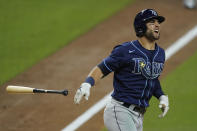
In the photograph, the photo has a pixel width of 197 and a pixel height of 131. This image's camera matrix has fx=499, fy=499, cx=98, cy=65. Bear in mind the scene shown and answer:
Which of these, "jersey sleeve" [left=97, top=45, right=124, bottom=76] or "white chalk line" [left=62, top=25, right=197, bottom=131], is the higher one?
"jersey sleeve" [left=97, top=45, right=124, bottom=76]

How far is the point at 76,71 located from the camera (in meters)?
10.1

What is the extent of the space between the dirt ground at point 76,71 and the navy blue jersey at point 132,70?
7.62 ft

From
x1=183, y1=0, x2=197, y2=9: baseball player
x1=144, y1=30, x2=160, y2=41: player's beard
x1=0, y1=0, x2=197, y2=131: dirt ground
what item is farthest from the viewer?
x1=183, y1=0, x2=197, y2=9: baseball player

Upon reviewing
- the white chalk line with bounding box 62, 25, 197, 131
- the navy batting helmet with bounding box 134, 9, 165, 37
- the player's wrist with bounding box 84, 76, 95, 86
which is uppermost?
the navy batting helmet with bounding box 134, 9, 165, 37

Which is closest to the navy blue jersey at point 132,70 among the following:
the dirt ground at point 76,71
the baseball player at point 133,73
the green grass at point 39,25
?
the baseball player at point 133,73

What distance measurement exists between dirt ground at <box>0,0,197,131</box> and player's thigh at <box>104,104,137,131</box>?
2.20m

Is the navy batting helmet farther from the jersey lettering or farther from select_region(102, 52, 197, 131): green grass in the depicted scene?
select_region(102, 52, 197, 131): green grass

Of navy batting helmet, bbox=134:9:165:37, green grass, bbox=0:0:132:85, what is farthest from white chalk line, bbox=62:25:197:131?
navy batting helmet, bbox=134:9:165:37

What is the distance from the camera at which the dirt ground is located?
834 cm

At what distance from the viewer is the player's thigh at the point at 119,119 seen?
229 inches

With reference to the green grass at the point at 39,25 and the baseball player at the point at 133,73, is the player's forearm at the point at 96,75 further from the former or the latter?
the green grass at the point at 39,25

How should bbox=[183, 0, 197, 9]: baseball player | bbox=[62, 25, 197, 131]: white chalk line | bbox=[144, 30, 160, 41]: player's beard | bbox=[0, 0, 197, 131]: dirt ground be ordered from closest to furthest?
bbox=[144, 30, 160, 41]: player's beard
bbox=[62, 25, 197, 131]: white chalk line
bbox=[0, 0, 197, 131]: dirt ground
bbox=[183, 0, 197, 9]: baseball player

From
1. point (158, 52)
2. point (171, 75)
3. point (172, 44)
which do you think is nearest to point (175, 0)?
point (172, 44)

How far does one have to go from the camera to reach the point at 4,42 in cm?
1127
